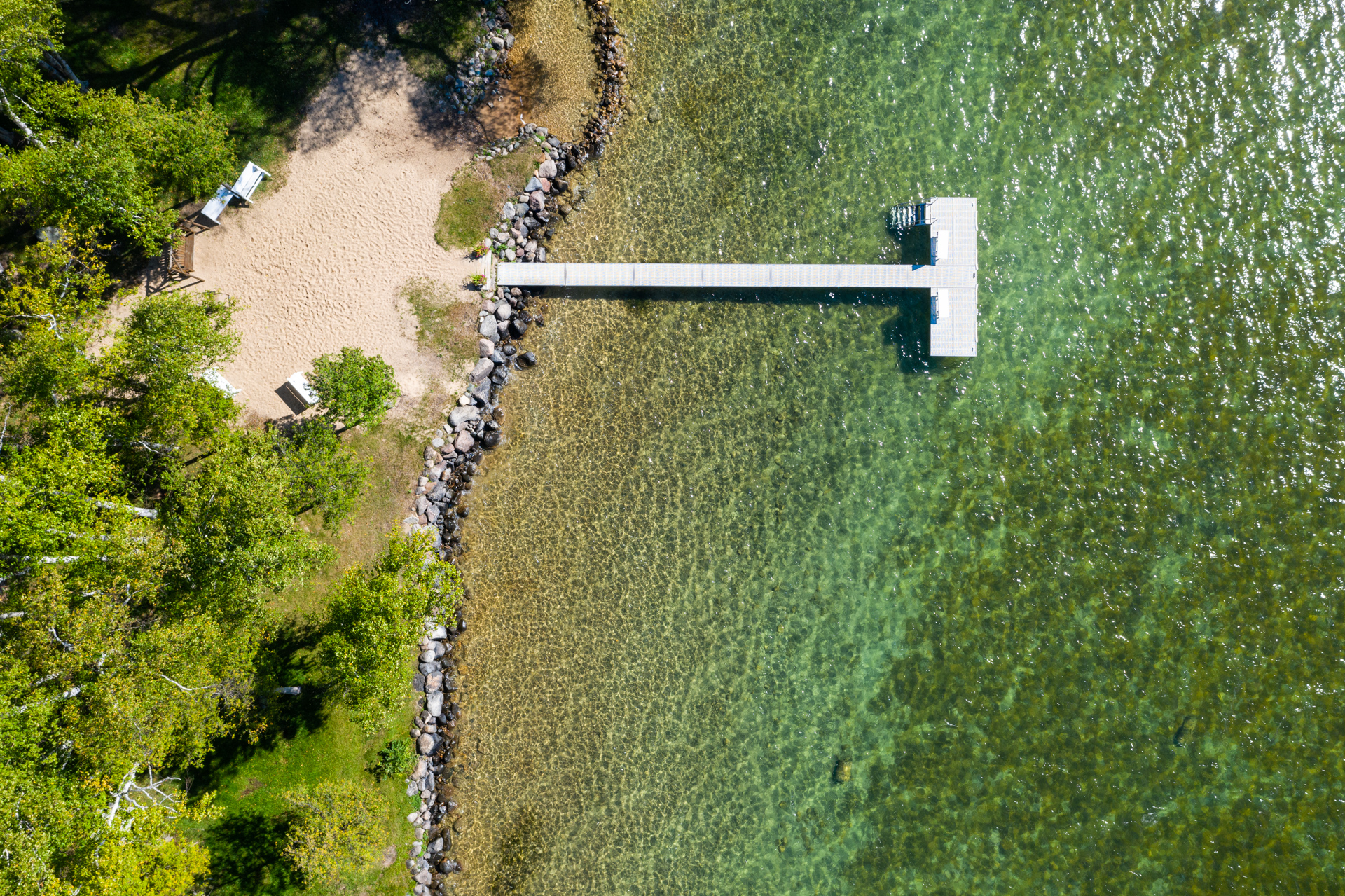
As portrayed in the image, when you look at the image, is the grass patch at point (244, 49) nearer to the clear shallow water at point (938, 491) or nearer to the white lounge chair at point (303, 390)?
the white lounge chair at point (303, 390)

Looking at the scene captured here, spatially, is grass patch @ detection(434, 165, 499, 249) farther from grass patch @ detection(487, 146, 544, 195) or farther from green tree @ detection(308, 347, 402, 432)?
green tree @ detection(308, 347, 402, 432)

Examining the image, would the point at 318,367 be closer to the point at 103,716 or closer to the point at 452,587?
the point at 452,587

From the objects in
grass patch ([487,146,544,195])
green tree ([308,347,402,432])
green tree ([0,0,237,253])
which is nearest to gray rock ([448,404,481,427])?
green tree ([308,347,402,432])

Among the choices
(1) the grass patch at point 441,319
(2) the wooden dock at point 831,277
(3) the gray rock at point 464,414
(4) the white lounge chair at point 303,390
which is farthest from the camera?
(2) the wooden dock at point 831,277

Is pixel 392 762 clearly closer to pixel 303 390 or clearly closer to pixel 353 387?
pixel 353 387

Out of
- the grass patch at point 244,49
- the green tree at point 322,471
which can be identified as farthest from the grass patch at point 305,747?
the grass patch at point 244,49

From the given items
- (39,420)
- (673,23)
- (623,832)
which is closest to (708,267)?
(673,23)
